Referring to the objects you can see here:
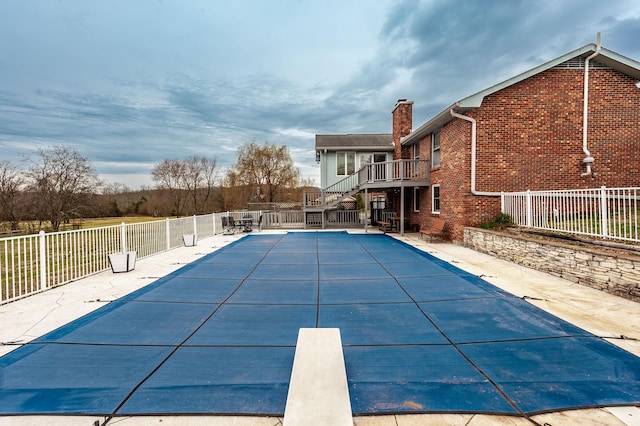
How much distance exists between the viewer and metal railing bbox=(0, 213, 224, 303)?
205 inches

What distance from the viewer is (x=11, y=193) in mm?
21781

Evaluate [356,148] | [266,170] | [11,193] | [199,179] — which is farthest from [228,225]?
[199,179]

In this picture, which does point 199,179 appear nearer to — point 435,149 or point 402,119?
point 402,119

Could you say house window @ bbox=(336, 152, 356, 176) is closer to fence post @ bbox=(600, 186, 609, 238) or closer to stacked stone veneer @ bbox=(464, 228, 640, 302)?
stacked stone veneer @ bbox=(464, 228, 640, 302)

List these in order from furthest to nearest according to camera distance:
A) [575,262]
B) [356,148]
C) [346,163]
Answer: [346,163] → [356,148] → [575,262]

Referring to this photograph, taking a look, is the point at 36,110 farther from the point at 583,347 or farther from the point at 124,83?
the point at 583,347

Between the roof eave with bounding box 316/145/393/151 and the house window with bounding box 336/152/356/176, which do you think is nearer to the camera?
the roof eave with bounding box 316/145/393/151

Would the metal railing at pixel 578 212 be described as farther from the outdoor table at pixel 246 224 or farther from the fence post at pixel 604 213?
the outdoor table at pixel 246 224

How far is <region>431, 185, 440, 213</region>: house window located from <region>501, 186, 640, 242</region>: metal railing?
127 inches

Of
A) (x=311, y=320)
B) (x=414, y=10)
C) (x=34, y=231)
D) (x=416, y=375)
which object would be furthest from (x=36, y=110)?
(x=416, y=375)

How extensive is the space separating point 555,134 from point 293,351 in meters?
11.7

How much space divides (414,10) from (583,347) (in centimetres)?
1283

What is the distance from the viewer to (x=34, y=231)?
21.0 meters

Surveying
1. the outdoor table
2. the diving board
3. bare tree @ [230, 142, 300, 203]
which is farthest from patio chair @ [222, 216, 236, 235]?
bare tree @ [230, 142, 300, 203]
